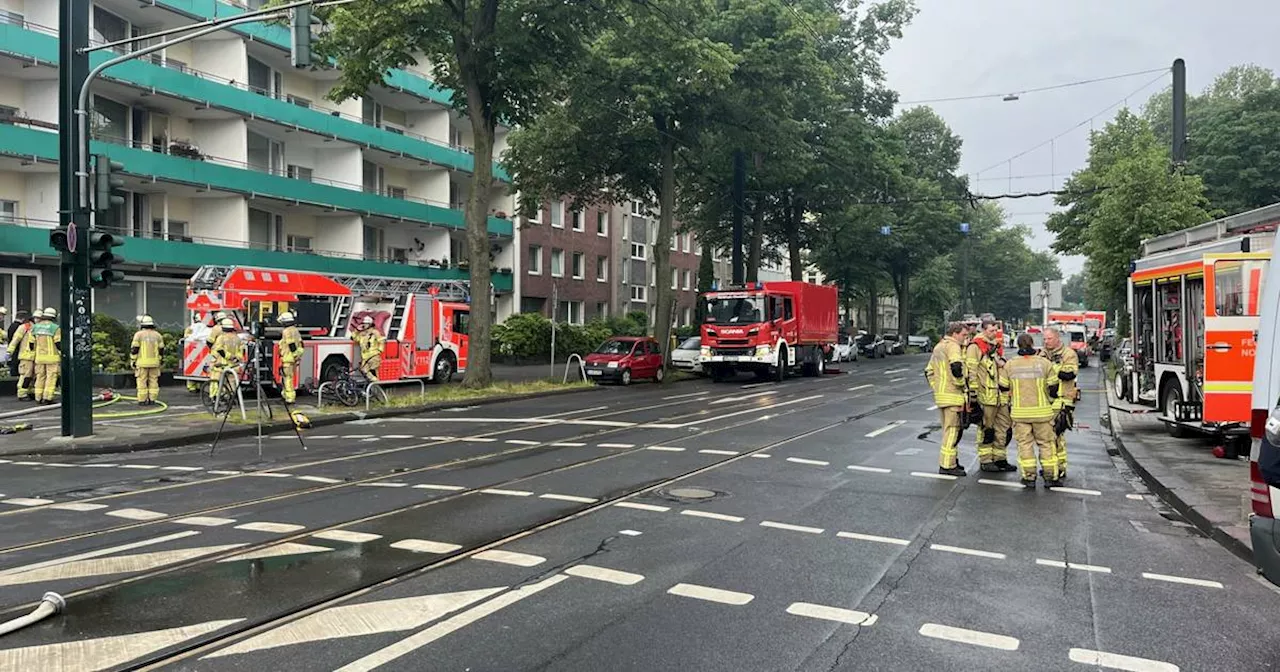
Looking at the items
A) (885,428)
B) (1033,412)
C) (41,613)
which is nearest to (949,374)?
(1033,412)

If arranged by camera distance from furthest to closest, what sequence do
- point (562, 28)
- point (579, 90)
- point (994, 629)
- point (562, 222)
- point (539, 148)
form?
1. point (562, 222)
2. point (539, 148)
3. point (579, 90)
4. point (562, 28)
5. point (994, 629)

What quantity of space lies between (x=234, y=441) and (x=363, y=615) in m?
9.81

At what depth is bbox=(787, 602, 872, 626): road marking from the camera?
489 centimetres

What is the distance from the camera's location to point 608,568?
19.1 feet

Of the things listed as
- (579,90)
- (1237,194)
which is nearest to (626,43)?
(579,90)

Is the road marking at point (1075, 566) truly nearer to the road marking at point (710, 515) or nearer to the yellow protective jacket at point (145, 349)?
the road marking at point (710, 515)

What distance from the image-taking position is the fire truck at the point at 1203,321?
1100 centimetres

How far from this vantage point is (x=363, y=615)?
191 inches

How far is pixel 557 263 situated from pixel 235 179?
19.9 meters

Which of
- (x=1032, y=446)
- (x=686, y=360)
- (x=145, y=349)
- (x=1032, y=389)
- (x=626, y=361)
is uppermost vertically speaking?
(x=145, y=349)

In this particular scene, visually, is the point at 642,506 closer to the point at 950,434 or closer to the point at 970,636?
the point at 970,636

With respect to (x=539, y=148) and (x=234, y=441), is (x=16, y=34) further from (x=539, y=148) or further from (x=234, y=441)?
(x=234, y=441)

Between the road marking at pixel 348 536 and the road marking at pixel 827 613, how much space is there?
3337mm

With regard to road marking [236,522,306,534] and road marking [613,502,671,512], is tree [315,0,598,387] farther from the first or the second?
road marking [236,522,306,534]
